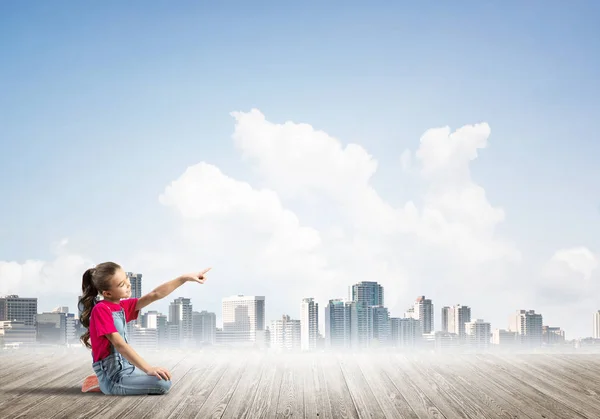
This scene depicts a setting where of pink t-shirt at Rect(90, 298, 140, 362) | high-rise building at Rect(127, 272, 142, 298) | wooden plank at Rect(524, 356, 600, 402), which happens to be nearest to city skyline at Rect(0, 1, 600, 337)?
high-rise building at Rect(127, 272, 142, 298)

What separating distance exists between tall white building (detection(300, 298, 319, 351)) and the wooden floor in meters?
6.24

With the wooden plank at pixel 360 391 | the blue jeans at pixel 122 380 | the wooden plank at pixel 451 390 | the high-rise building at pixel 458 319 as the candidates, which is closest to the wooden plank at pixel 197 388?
the blue jeans at pixel 122 380

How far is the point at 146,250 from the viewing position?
35.6 ft

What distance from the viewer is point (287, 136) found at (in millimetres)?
12586

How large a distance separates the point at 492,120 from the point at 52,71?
23.4 ft

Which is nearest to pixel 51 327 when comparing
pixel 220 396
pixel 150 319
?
pixel 150 319

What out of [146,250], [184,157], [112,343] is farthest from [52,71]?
[112,343]

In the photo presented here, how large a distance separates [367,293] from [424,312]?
1.36 metres

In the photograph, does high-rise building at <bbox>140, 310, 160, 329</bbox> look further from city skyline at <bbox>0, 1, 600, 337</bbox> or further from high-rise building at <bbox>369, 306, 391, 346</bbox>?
high-rise building at <bbox>369, 306, 391, 346</bbox>

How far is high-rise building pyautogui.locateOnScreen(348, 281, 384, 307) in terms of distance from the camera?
479 inches

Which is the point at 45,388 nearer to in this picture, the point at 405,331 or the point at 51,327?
the point at 51,327

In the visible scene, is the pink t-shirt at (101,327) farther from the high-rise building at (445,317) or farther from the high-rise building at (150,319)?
the high-rise building at (445,317)

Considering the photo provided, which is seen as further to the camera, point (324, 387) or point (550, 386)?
point (550, 386)

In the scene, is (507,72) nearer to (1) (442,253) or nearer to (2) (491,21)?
(2) (491,21)
